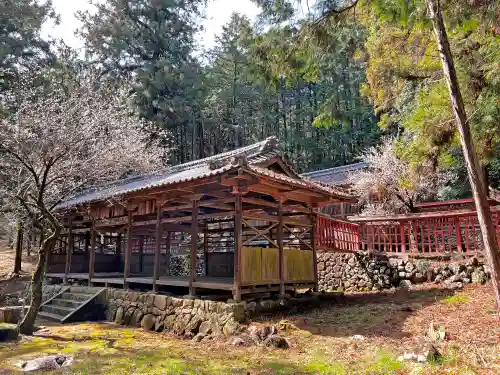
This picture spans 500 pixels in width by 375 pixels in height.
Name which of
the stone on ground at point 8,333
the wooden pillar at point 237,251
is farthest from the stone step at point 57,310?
the wooden pillar at point 237,251

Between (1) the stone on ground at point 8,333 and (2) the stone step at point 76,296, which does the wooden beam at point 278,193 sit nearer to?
(1) the stone on ground at point 8,333

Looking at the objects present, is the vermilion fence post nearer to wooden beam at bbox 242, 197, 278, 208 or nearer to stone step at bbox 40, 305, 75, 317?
wooden beam at bbox 242, 197, 278, 208

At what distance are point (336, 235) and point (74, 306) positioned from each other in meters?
8.76

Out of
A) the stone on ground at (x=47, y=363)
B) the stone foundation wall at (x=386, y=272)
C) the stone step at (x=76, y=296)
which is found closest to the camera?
the stone on ground at (x=47, y=363)

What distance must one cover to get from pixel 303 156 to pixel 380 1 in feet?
100

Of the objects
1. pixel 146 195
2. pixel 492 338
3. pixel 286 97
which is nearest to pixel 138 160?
pixel 146 195

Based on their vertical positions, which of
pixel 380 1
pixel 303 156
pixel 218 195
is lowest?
pixel 218 195

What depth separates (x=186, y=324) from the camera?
8.66 meters

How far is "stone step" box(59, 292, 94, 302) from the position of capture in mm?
11946

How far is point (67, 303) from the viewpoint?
12.0 m

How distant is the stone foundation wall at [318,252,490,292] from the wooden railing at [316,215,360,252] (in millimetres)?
579

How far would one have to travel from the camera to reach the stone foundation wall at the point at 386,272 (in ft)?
35.2

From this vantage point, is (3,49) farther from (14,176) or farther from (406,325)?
(406,325)

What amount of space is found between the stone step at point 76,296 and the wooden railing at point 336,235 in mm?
7588
